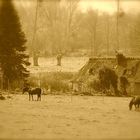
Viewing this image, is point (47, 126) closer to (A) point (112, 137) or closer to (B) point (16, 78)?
(A) point (112, 137)

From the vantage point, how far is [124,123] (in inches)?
993

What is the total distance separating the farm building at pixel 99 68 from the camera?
5022cm

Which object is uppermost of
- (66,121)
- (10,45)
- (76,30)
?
(76,30)

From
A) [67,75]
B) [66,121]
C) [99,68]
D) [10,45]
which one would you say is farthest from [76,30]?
[66,121]

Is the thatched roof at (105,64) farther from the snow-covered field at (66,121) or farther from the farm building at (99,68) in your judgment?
the snow-covered field at (66,121)

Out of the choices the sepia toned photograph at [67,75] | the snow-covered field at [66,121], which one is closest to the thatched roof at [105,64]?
the sepia toned photograph at [67,75]

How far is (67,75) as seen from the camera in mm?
60250

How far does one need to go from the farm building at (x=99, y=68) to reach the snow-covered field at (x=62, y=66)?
877 centimetres

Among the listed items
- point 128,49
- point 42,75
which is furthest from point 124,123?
point 128,49

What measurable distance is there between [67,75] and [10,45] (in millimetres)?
11744

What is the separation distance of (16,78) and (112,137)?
31359 mm

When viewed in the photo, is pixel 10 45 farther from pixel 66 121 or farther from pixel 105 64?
pixel 66 121

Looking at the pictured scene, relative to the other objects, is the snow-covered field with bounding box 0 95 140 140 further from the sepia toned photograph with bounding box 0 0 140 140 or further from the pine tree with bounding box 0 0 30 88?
the pine tree with bounding box 0 0 30 88

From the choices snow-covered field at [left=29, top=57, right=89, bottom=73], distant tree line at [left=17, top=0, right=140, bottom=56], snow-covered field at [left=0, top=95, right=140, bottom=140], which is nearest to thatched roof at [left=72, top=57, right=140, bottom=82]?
snow-covered field at [left=29, top=57, right=89, bottom=73]
